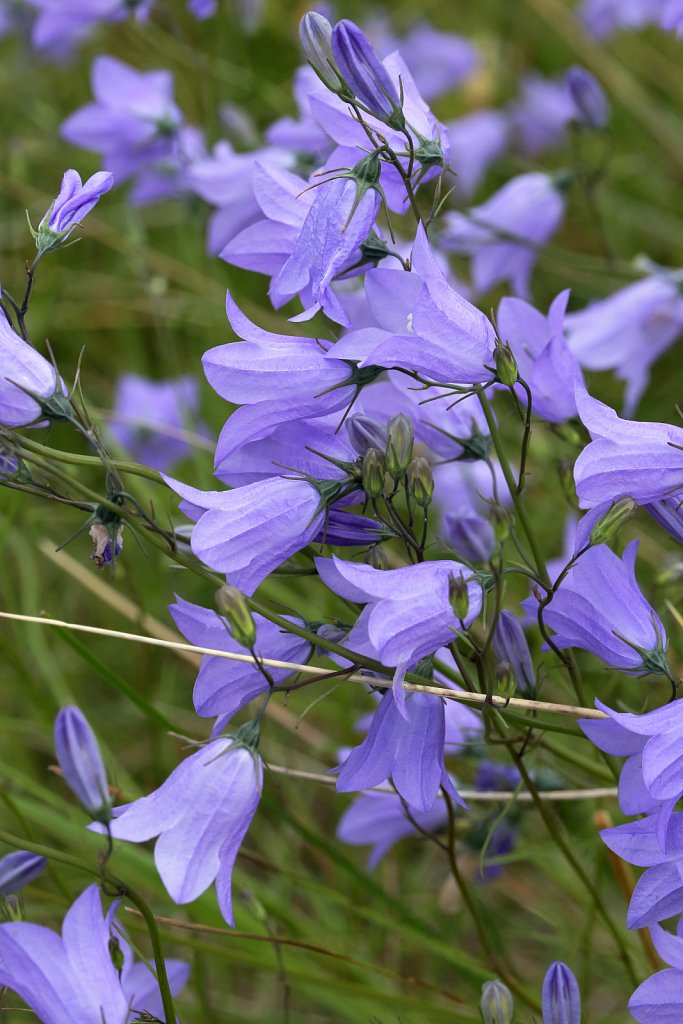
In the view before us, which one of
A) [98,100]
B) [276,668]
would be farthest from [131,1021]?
[98,100]

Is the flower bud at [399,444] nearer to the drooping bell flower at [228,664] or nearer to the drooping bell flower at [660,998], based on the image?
the drooping bell flower at [228,664]

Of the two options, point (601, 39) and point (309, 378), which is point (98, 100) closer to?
point (309, 378)

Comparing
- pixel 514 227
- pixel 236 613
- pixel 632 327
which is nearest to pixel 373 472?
pixel 236 613

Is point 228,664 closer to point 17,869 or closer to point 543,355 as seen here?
point 17,869

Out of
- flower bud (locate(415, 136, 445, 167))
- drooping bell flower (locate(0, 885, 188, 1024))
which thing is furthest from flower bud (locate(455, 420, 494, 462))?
drooping bell flower (locate(0, 885, 188, 1024))

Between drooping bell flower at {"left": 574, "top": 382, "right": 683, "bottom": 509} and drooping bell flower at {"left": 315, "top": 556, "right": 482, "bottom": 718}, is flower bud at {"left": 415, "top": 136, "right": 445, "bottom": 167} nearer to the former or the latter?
drooping bell flower at {"left": 574, "top": 382, "right": 683, "bottom": 509}
